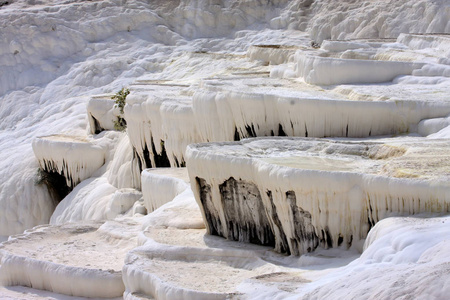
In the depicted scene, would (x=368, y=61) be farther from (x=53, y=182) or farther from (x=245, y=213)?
(x=53, y=182)

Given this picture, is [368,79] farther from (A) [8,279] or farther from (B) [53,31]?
(B) [53,31]

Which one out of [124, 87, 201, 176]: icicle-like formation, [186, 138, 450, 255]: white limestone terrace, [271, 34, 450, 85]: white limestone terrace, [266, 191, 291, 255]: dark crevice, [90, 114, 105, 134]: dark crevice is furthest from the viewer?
[90, 114, 105, 134]: dark crevice

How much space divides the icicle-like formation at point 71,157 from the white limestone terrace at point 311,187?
9355mm

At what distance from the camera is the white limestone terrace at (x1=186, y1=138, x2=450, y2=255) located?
7832 mm

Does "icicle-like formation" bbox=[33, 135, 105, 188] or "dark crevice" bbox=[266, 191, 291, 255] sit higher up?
"dark crevice" bbox=[266, 191, 291, 255]

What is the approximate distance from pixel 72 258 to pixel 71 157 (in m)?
8.76

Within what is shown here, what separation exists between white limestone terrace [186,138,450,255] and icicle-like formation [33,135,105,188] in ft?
30.7

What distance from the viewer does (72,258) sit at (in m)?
10.3

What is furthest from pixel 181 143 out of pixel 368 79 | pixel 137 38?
pixel 137 38

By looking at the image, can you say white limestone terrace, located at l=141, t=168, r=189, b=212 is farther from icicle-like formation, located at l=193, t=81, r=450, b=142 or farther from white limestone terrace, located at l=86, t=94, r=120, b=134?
white limestone terrace, located at l=86, t=94, r=120, b=134

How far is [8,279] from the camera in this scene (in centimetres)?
1038

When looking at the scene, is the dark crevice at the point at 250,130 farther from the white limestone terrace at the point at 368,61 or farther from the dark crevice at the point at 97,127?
the dark crevice at the point at 97,127

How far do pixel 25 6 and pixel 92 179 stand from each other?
42.7 ft

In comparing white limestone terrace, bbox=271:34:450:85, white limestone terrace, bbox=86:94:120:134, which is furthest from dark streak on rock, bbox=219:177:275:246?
white limestone terrace, bbox=86:94:120:134
